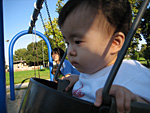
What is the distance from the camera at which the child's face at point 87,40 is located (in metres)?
0.44

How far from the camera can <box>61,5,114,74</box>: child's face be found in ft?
1.44

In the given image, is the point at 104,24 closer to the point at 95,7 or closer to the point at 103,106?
the point at 95,7

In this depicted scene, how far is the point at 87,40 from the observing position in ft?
1.44

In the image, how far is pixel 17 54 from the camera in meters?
33.5

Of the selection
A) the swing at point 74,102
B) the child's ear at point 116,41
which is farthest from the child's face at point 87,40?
the swing at point 74,102

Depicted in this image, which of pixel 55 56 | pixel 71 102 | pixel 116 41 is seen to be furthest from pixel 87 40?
pixel 55 56

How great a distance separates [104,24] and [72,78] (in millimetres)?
337

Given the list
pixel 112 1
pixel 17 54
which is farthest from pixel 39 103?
pixel 17 54

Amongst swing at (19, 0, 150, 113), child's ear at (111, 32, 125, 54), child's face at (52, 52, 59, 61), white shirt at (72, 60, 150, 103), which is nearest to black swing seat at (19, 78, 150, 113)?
swing at (19, 0, 150, 113)

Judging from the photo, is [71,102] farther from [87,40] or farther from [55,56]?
[55,56]

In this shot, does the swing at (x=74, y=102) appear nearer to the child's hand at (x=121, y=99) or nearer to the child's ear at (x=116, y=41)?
the child's hand at (x=121, y=99)

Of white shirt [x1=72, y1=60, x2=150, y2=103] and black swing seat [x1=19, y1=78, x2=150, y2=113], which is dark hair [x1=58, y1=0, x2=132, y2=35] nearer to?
white shirt [x1=72, y1=60, x2=150, y2=103]

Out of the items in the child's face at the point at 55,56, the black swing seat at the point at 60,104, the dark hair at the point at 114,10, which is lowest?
the black swing seat at the point at 60,104

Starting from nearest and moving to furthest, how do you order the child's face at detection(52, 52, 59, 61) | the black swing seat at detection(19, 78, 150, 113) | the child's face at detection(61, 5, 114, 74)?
the black swing seat at detection(19, 78, 150, 113) → the child's face at detection(61, 5, 114, 74) → the child's face at detection(52, 52, 59, 61)
